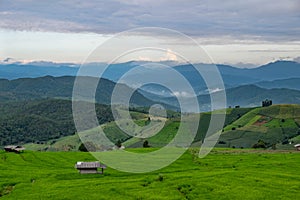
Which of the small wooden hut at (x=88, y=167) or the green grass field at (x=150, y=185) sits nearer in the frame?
the green grass field at (x=150, y=185)

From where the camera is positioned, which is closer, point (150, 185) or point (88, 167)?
point (150, 185)

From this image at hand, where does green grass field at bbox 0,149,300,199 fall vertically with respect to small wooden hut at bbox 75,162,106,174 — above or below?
below

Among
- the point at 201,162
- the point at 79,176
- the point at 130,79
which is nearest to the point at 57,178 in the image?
the point at 79,176

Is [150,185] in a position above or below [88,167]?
below

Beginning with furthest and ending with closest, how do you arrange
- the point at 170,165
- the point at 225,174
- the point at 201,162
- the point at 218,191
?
the point at 201,162 → the point at 170,165 → the point at 225,174 → the point at 218,191

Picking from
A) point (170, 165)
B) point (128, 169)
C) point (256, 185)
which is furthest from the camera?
point (170, 165)

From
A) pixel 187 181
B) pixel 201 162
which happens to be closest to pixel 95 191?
pixel 187 181

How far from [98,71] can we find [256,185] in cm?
2334

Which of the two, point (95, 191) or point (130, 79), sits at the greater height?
point (130, 79)

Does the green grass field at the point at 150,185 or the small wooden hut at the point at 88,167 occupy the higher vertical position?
the small wooden hut at the point at 88,167

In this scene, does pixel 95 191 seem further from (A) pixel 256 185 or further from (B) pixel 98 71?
(A) pixel 256 185

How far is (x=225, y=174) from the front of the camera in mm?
56031

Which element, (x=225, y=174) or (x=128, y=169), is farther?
(x=128, y=169)

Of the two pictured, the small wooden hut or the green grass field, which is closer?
the green grass field
